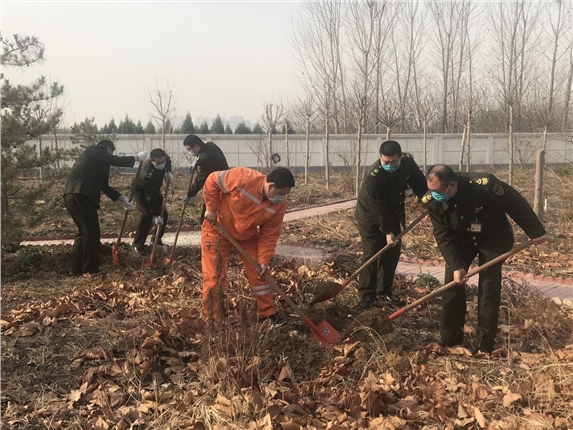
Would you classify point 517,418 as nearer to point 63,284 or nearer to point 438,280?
point 438,280

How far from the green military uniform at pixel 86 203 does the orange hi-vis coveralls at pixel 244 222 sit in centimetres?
254

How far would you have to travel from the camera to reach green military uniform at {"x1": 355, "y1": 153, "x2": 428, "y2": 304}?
5.25 meters

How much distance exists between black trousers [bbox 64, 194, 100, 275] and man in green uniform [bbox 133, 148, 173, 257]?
1046 millimetres

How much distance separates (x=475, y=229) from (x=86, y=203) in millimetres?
4764

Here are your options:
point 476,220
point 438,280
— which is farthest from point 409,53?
point 476,220

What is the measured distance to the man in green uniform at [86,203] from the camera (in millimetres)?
6508

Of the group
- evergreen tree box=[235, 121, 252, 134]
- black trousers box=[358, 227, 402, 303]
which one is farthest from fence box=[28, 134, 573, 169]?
black trousers box=[358, 227, 402, 303]

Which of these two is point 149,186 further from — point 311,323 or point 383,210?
point 311,323

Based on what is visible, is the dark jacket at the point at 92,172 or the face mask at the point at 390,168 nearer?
the face mask at the point at 390,168

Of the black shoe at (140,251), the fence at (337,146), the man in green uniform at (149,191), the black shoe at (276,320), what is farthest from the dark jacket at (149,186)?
the fence at (337,146)

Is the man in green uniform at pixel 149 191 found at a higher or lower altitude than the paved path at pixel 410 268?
higher

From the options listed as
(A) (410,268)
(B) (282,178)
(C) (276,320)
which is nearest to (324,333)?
(C) (276,320)

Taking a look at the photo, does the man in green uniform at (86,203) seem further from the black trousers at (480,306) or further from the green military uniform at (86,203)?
the black trousers at (480,306)

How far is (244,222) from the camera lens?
4.45m
